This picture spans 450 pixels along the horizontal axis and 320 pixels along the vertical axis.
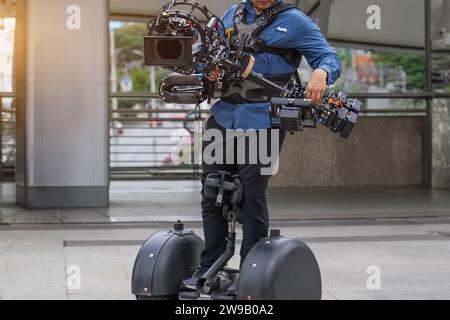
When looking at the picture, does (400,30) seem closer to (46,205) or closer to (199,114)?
(199,114)

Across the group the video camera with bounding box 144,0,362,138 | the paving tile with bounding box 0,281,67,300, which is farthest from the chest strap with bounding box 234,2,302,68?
the paving tile with bounding box 0,281,67,300

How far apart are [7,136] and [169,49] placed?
11.3 metres

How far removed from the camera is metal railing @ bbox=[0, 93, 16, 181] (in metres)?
15.1

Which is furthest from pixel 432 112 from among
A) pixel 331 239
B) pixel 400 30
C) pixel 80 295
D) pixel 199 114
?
pixel 80 295

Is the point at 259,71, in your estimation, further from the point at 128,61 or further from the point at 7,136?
the point at 128,61

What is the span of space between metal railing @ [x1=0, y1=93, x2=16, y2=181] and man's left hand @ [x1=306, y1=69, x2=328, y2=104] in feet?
35.1

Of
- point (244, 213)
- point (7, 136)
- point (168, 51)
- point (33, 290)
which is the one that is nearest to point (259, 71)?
point (168, 51)

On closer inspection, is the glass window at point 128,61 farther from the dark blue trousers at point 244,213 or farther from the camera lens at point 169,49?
the camera lens at point 169,49

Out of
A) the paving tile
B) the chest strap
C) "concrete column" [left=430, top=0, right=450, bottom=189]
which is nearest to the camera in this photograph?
the chest strap

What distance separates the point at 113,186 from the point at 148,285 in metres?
9.84

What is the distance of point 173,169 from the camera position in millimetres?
17078

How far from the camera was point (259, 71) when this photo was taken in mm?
5043

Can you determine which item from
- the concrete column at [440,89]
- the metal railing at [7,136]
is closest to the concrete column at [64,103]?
the metal railing at [7,136]

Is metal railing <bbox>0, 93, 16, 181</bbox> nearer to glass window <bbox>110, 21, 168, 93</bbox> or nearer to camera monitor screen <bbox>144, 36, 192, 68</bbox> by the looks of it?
camera monitor screen <bbox>144, 36, 192, 68</bbox>
